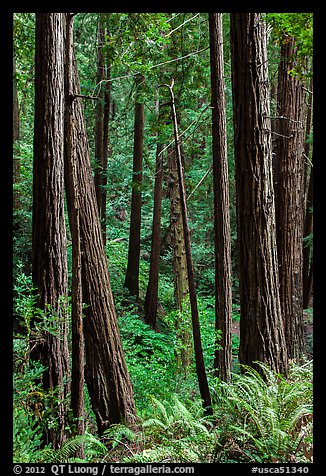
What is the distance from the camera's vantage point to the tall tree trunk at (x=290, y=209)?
796cm

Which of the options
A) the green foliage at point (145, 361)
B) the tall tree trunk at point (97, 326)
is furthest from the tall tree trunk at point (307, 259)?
the tall tree trunk at point (97, 326)

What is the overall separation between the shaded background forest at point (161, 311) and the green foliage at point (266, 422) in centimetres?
1

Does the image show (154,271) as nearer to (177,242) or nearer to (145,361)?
(177,242)

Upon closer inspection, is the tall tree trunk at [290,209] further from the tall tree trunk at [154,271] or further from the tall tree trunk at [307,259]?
the tall tree trunk at [307,259]

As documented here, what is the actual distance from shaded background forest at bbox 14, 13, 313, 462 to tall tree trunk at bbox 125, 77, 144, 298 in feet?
1.55

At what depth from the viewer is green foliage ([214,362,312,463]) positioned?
4082mm

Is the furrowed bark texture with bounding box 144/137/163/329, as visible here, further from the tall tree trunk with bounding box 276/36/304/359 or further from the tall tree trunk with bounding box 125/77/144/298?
the tall tree trunk with bounding box 276/36/304/359

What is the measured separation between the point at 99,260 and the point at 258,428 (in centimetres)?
307

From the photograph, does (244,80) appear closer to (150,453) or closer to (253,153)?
(253,153)

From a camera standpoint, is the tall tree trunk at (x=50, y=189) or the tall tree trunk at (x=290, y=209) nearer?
the tall tree trunk at (x=50, y=189)

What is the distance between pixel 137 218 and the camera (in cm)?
1431

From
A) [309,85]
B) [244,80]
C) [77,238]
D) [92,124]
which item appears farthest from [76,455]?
[309,85]

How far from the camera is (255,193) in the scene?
5664 millimetres
